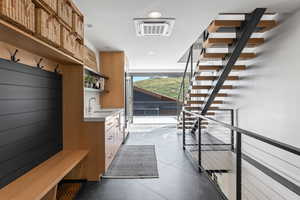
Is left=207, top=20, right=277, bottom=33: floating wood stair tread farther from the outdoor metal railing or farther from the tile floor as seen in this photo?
the tile floor

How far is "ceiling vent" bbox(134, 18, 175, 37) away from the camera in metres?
3.25

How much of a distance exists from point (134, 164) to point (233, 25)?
2.91m

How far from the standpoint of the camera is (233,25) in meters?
3.15

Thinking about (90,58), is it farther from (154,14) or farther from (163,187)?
(163,187)

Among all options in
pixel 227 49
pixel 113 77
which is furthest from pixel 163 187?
pixel 113 77

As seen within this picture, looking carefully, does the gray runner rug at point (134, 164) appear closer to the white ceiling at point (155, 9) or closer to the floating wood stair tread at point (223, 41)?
the floating wood stair tread at point (223, 41)

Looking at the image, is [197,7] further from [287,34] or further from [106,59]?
[106,59]

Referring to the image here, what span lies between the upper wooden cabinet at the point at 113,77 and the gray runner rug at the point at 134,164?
54.2 inches

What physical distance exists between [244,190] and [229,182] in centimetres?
56

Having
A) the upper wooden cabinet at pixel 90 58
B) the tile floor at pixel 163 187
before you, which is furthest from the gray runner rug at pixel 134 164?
the upper wooden cabinet at pixel 90 58

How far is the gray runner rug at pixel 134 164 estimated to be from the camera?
326 centimetres

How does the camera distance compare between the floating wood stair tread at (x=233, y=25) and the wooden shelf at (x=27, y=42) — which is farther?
the floating wood stair tread at (x=233, y=25)

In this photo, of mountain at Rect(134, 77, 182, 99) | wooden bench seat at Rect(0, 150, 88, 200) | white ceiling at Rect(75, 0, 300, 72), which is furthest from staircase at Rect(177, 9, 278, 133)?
mountain at Rect(134, 77, 182, 99)

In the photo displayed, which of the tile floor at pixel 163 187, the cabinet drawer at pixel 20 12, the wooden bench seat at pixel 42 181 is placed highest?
the cabinet drawer at pixel 20 12
